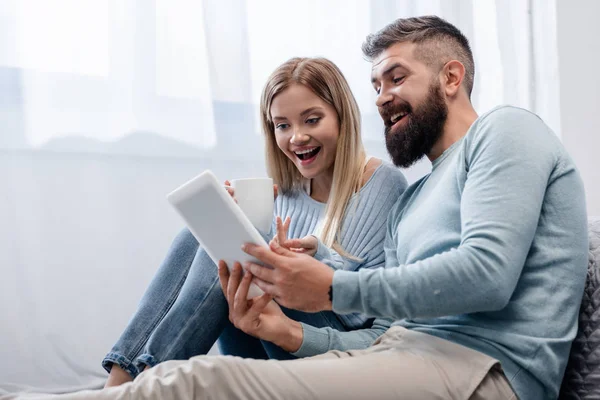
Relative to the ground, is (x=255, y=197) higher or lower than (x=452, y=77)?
lower

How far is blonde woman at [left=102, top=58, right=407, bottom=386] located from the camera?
117 centimetres

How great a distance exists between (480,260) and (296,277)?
10.1 inches

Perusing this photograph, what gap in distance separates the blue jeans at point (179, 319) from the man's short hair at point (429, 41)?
22.0 inches

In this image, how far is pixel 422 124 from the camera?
1.26m

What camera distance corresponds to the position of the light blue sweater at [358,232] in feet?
3.98

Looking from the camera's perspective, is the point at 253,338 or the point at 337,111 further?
the point at 337,111

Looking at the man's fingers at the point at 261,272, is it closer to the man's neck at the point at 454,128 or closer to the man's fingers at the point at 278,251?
the man's fingers at the point at 278,251

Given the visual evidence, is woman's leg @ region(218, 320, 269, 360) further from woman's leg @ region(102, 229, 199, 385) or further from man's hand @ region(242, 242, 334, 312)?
man's hand @ region(242, 242, 334, 312)

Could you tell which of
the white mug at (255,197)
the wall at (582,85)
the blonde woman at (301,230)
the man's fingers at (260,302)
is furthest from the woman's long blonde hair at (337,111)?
the wall at (582,85)

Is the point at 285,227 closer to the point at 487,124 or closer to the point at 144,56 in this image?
the point at 487,124

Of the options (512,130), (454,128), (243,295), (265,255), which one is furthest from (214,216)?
(454,128)

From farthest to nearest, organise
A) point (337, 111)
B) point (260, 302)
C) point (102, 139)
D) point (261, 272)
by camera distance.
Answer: point (102, 139)
point (337, 111)
point (260, 302)
point (261, 272)

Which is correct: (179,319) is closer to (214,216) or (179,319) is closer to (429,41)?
(214,216)

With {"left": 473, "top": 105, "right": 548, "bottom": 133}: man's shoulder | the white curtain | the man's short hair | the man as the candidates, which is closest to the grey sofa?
the man
